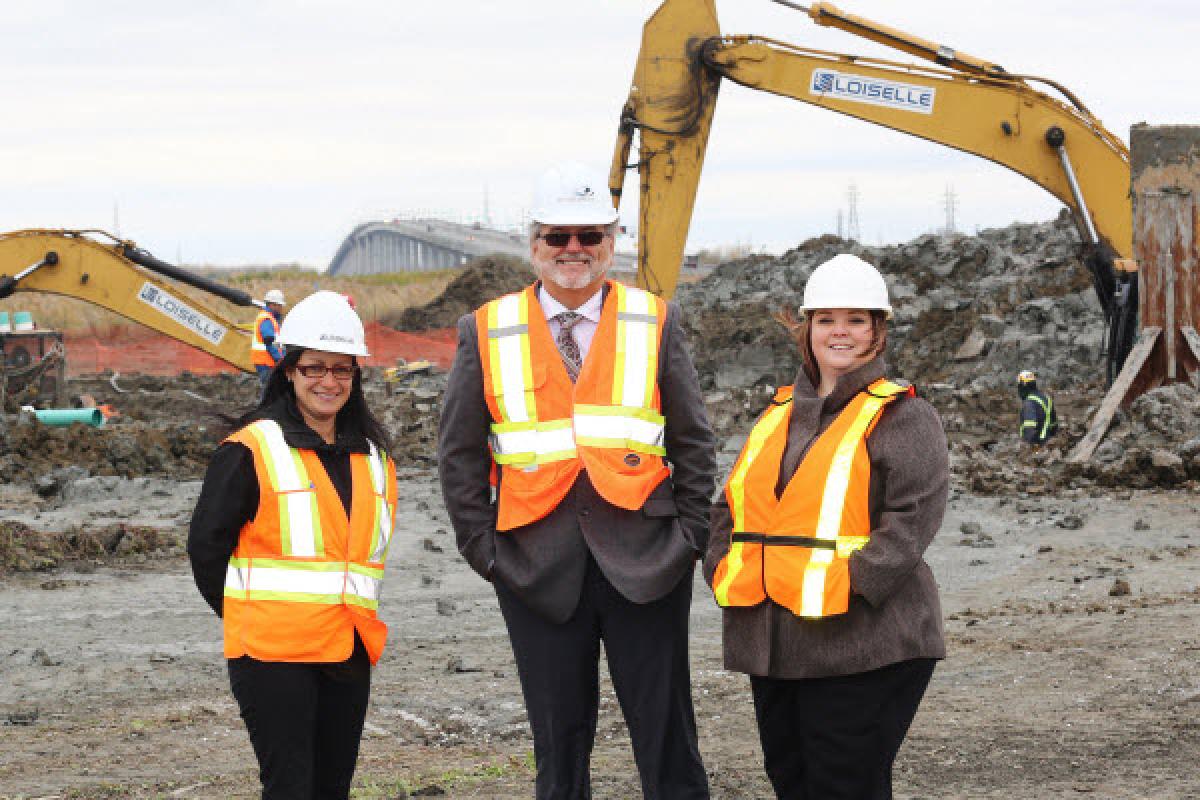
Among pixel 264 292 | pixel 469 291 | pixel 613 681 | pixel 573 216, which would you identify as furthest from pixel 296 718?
pixel 264 292

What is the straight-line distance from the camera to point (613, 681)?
417cm

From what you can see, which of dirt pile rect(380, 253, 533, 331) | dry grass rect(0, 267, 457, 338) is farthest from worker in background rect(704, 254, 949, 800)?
dirt pile rect(380, 253, 533, 331)

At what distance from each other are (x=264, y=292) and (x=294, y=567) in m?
42.6

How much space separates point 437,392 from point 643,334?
60.1ft

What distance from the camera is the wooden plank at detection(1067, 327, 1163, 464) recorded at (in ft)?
46.0

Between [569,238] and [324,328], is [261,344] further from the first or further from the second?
[569,238]

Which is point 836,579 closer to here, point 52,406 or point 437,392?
point 437,392

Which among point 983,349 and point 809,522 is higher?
point 983,349

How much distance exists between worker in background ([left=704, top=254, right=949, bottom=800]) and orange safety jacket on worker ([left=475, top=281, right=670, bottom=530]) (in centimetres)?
32

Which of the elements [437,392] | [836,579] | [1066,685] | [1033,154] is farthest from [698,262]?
[836,579]

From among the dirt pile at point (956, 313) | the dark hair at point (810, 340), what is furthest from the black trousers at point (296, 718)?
the dirt pile at point (956, 313)

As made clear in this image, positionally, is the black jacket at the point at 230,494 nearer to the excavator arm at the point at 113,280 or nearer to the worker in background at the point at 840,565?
the worker in background at the point at 840,565

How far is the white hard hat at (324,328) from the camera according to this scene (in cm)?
423

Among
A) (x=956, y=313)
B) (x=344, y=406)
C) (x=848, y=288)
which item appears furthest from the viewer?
(x=956, y=313)
